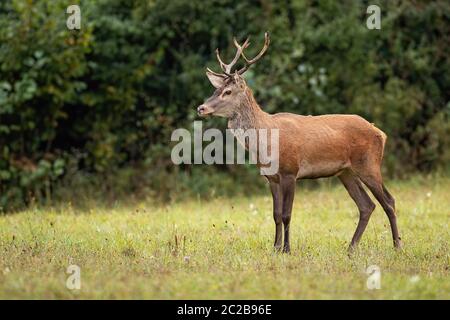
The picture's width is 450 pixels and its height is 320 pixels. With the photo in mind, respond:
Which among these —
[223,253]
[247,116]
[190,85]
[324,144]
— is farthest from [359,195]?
[190,85]

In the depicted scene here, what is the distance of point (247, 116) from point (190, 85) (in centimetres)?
635

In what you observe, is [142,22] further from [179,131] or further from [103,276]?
[103,276]

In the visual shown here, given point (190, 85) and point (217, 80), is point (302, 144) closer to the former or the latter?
point (217, 80)

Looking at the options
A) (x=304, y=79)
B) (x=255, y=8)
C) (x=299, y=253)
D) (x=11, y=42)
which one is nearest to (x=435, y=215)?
(x=299, y=253)

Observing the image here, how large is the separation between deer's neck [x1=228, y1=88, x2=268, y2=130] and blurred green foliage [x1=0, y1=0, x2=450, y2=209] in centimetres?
537

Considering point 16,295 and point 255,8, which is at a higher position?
point 255,8

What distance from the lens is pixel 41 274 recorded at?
680cm

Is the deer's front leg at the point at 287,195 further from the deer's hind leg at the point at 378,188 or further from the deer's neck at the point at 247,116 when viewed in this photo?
the deer's hind leg at the point at 378,188

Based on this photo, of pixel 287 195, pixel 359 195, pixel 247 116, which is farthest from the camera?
pixel 359 195

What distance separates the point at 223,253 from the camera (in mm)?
8133

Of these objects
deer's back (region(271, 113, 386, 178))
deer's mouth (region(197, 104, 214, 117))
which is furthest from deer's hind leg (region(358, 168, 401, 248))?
deer's mouth (region(197, 104, 214, 117))

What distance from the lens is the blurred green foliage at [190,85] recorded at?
1397cm
